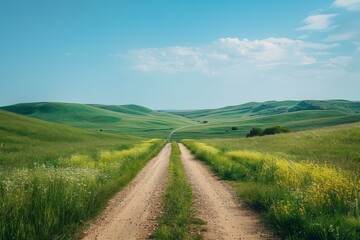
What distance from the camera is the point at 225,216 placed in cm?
1220

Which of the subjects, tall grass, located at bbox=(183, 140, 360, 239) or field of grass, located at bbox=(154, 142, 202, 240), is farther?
field of grass, located at bbox=(154, 142, 202, 240)

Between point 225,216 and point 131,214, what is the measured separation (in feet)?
11.1

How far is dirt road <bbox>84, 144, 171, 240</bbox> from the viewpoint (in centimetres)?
1016

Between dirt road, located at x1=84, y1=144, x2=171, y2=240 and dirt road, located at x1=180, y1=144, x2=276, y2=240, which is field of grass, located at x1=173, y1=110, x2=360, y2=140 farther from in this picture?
dirt road, located at x1=84, y1=144, x2=171, y2=240

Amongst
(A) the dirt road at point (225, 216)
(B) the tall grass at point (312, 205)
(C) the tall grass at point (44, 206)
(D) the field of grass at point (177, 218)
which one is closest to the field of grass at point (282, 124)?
(A) the dirt road at point (225, 216)

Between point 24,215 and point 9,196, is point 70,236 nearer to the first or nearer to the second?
point 24,215

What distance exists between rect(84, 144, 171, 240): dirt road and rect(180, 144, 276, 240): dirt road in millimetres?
1791

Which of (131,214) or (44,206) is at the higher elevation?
(44,206)

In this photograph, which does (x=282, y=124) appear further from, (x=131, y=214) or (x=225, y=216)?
(x=131, y=214)

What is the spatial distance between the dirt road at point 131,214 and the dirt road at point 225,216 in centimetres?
179

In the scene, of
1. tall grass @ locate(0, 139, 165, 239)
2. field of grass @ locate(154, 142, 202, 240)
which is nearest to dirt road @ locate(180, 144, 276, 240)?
field of grass @ locate(154, 142, 202, 240)

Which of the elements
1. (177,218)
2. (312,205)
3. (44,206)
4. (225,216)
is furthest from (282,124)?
(44,206)

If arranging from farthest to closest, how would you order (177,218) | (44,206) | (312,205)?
(177,218)
(312,205)
(44,206)

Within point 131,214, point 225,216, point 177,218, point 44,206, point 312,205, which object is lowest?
point 225,216
